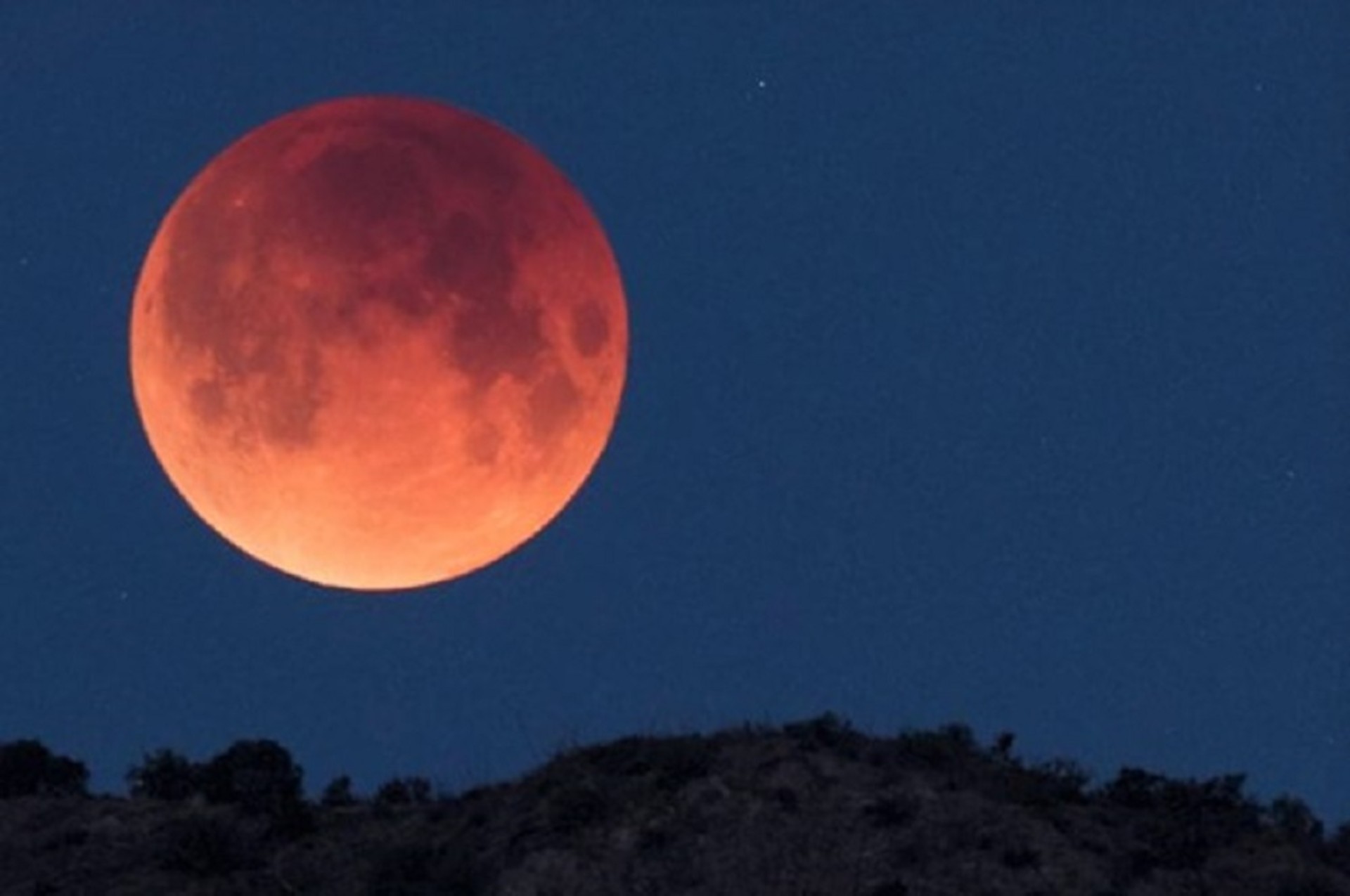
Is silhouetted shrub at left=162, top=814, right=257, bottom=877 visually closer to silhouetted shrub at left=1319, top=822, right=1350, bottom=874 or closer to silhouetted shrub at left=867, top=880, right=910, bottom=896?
silhouetted shrub at left=867, top=880, right=910, bottom=896

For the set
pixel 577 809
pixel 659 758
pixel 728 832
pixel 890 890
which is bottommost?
pixel 890 890

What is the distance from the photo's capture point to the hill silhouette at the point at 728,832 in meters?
42.9

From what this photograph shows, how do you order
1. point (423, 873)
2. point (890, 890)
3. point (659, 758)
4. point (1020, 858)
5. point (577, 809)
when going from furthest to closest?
point (659, 758) < point (577, 809) < point (423, 873) < point (1020, 858) < point (890, 890)

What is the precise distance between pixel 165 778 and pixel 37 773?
5.23m

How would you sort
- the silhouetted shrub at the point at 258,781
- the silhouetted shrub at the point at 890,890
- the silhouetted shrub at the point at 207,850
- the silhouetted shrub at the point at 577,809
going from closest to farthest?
1. the silhouetted shrub at the point at 890,890
2. the silhouetted shrub at the point at 577,809
3. the silhouetted shrub at the point at 207,850
4. the silhouetted shrub at the point at 258,781

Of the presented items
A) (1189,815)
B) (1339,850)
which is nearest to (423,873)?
(1189,815)

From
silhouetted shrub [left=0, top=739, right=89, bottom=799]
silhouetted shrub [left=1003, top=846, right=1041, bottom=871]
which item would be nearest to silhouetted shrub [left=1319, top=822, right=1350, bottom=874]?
silhouetted shrub [left=1003, top=846, right=1041, bottom=871]

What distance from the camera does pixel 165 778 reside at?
5694cm

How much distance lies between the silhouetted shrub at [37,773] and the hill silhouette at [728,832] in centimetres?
453

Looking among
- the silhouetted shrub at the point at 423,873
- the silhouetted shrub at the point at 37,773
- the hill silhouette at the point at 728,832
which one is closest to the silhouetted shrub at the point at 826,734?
the hill silhouette at the point at 728,832

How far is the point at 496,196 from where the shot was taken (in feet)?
70.0

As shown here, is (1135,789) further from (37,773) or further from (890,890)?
(37,773)

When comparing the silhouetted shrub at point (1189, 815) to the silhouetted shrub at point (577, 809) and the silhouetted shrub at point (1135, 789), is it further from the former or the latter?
the silhouetted shrub at point (577, 809)

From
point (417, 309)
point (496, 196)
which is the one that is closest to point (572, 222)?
point (496, 196)
